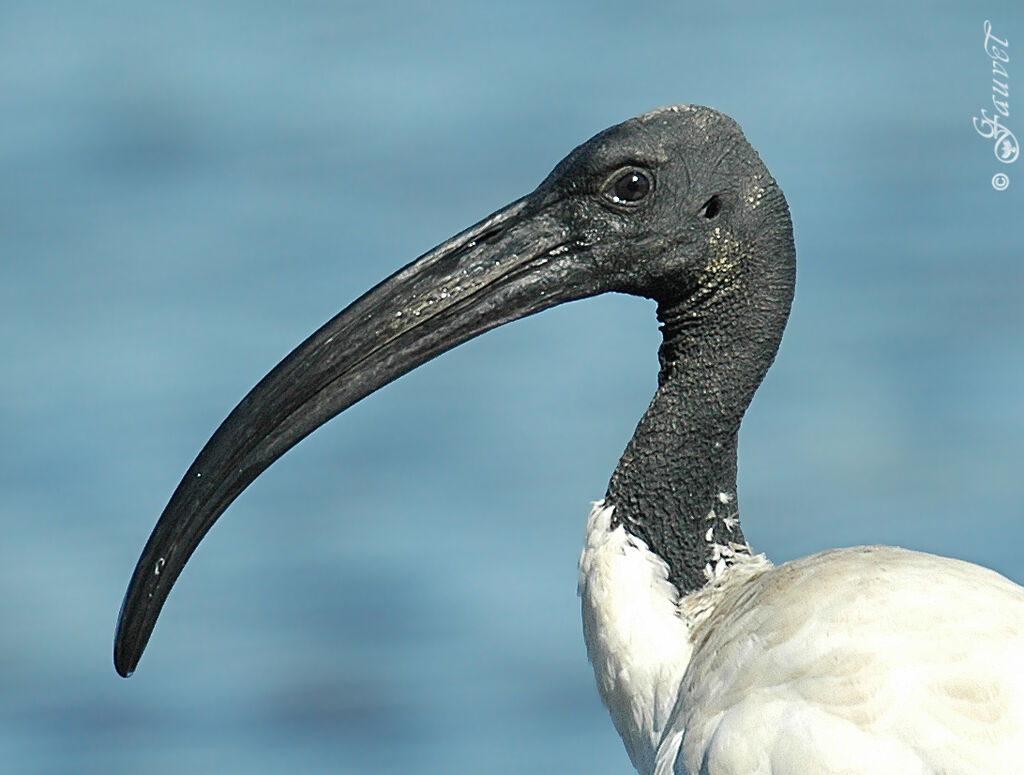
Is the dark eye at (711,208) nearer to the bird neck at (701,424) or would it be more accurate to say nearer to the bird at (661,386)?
the bird at (661,386)

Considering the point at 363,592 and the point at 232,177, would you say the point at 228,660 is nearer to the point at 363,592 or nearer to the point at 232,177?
the point at 363,592

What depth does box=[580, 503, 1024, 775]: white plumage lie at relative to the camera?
478 centimetres

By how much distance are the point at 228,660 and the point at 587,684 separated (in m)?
1.66

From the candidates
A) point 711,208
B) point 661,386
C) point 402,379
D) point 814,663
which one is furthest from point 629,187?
point 402,379

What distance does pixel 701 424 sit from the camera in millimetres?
5648

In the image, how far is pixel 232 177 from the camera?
47.9 feet

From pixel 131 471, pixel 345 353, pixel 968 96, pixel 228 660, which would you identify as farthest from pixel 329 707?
pixel 968 96

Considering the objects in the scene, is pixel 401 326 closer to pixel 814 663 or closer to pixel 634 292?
pixel 634 292

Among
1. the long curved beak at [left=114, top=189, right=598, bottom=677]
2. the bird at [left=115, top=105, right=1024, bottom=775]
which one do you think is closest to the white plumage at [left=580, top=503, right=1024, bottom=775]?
the bird at [left=115, top=105, right=1024, bottom=775]

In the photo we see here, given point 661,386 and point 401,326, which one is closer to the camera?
point 401,326

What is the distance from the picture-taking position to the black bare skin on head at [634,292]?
18.1 feet

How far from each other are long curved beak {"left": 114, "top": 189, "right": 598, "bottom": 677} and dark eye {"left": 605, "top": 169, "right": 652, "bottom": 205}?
155 mm

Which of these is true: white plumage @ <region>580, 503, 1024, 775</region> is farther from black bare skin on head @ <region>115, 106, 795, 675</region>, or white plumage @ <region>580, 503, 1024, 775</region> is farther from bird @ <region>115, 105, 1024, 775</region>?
black bare skin on head @ <region>115, 106, 795, 675</region>

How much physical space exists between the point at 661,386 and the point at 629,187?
1.88 ft
